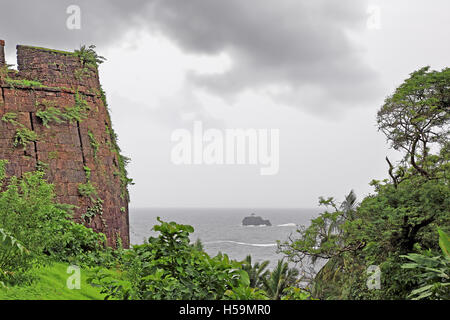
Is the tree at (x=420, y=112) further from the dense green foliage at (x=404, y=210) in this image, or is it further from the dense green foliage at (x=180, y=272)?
the dense green foliage at (x=180, y=272)

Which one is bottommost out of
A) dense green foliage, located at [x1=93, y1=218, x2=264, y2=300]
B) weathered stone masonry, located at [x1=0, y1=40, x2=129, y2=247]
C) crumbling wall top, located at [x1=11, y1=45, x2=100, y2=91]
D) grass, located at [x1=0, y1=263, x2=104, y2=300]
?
grass, located at [x1=0, y1=263, x2=104, y2=300]

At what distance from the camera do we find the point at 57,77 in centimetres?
909

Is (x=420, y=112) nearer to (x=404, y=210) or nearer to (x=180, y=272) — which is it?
(x=404, y=210)

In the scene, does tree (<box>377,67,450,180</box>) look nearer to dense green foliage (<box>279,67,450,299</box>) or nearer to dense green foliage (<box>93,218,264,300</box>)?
dense green foliage (<box>279,67,450,299</box>)

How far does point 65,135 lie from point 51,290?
4.66 metres

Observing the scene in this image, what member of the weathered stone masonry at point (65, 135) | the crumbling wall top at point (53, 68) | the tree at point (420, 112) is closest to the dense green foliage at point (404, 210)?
the tree at point (420, 112)

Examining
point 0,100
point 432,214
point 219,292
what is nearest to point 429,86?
point 432,214

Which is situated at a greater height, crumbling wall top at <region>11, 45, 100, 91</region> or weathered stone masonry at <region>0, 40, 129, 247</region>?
crumbling wall top at <region>11, 45, 100, 91</region>

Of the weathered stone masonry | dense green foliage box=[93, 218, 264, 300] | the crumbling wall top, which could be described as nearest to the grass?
dense green foliage box=[93, 218, 264, 300]

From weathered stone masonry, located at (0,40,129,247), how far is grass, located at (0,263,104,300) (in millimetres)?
2281

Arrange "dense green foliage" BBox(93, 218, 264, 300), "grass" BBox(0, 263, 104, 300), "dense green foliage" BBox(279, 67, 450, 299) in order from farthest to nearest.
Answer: "dense green foliage" BBox(279, 67, 450, 299), "grass" BBox(0, 263, 104, 300), "dense green foliage" BBox(93, 218, 264, 300)

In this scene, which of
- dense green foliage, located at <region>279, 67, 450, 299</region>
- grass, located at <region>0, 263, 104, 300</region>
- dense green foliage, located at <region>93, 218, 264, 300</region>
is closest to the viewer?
dense green foliage, located at <region>93, 218, 264, 300</region>

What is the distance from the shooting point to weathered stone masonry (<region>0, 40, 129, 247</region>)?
833cm
